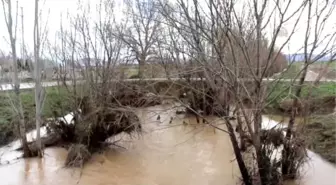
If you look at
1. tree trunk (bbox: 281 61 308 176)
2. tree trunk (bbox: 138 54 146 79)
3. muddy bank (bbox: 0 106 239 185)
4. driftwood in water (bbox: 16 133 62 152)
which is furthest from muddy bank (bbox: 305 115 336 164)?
tree trunk (bbox: 138 54 146 79)

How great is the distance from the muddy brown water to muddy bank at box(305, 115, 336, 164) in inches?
12.1

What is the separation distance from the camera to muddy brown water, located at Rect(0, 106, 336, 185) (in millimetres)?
6910

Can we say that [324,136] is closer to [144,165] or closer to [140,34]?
[144,165]

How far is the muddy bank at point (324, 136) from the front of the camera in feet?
26.7

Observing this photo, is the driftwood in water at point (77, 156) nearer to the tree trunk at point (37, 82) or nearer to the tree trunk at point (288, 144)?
the tree trunk at point (37, 82)

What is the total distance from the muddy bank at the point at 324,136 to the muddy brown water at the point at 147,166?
0.31 meters

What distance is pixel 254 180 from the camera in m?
5.91

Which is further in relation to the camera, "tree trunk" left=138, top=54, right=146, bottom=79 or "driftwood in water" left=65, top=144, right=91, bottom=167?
Answer: "tree trunk" left=138, top=54, right=146, bottom=79

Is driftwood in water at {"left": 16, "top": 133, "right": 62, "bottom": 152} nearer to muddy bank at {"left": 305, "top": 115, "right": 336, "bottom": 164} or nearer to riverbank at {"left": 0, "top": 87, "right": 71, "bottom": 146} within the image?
riverbank at {"left": 0, "top": 87, "right": 71, "bottom": 146}

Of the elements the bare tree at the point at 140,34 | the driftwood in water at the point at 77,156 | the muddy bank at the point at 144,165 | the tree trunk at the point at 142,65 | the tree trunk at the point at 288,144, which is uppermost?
the bare tree at the point at 140,34

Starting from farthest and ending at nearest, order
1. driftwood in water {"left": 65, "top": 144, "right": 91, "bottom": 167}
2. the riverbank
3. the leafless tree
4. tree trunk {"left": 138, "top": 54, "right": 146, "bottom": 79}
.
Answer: tree trunk {"left": 138, "top": 54, "right": 146, "bottom": 79} < the riverbank < driftwood in water {"left": 65, "top": 144, "right": 91, "bottom": 167} < the leafless tree

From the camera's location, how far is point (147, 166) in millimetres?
7840

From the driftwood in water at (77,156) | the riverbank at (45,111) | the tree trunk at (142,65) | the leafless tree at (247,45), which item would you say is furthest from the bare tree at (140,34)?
the leafless tree at (247,45)

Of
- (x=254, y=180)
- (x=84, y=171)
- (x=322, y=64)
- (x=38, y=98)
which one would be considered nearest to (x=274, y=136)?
(x=254, y=180)
